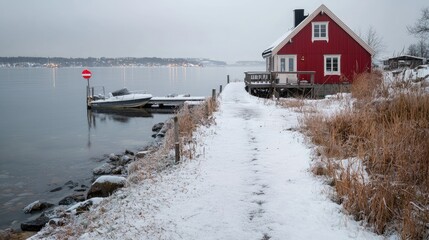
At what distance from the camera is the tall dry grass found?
533 cm

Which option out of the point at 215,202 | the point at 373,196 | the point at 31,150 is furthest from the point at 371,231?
the point at 31,150

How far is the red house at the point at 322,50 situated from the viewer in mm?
33094

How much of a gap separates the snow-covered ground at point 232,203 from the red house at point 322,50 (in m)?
23.9

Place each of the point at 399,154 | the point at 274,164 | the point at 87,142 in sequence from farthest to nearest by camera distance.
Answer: the point at 87,142 < the point at 274,164 < the point at 399,154

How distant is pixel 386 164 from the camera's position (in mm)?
6781

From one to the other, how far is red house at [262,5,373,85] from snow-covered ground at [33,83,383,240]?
78.6 ft

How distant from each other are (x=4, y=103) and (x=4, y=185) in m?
36.5

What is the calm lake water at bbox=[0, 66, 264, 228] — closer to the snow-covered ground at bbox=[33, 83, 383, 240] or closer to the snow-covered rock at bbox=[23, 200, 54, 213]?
the snow-covered rock at bbox=[23, 200, 54, 213]

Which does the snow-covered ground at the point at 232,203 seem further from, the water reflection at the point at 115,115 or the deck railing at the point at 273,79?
Result: the water reflection at the point at 115,115

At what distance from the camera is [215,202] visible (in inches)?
262

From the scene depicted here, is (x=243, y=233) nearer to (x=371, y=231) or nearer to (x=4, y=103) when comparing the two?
(x=371, y=231)

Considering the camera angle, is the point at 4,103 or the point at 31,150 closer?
the point at 31,150

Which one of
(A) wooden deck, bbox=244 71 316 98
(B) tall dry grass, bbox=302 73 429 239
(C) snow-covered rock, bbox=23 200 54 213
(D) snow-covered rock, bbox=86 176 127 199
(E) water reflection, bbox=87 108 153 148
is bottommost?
(C) snow-covered rock, bbox=23 200 54 213

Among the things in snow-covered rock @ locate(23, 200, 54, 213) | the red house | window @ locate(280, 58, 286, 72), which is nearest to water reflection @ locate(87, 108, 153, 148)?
window @ locate(280, 58, 286, 72)
